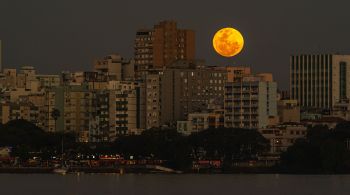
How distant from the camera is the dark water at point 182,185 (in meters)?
83.5

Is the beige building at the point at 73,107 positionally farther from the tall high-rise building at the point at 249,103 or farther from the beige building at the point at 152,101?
the tall high-rise building at the point at 249,103

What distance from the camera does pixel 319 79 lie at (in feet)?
552

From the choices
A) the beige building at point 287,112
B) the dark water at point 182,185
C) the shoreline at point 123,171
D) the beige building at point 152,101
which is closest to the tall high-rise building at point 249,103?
the beige building at point 287,112

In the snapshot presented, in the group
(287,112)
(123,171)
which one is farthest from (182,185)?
(287,112)

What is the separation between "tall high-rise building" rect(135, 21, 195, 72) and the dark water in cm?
5373

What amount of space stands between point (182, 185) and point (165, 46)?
2909 inches

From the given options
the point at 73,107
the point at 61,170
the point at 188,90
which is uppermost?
the point at 188,90

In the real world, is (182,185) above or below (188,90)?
below

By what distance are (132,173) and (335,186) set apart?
30.9 m

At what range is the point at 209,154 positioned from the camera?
117000 millimetres

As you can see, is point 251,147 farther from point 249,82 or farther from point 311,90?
point 311,90

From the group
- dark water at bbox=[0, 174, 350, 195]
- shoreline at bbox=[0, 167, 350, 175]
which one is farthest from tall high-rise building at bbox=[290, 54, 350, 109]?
dark water at bbox=[0, 174, 350, 195]

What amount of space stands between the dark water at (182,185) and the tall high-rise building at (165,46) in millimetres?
53732

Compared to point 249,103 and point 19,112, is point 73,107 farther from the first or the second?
point 249,103
